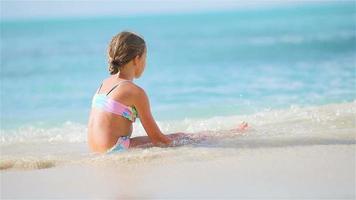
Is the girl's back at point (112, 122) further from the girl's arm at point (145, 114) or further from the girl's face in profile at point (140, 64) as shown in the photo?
the girl's face in profile at point (140, 64)

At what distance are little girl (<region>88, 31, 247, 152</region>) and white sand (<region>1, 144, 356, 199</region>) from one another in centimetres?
34

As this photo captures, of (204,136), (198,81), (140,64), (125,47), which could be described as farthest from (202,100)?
(125,47)

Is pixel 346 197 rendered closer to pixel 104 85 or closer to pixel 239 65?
pixel 104 85

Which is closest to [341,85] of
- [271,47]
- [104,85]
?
[104,85]

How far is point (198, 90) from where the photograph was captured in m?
9.99

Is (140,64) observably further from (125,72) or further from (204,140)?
(204,140)

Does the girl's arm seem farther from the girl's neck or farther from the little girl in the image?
the girl's neck

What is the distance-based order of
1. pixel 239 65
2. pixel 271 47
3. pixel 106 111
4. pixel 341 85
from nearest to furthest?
pixel 106 111, pixel 341 85, pixel 239 65, pixel 271 47

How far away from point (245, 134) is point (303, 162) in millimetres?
972

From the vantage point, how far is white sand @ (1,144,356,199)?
3.73m

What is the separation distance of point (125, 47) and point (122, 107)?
423mm

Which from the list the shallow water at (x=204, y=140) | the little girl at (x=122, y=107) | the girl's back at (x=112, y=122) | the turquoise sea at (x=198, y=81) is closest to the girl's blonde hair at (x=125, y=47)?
the little girl at (x=122, y=107)

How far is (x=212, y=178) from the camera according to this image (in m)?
3.98

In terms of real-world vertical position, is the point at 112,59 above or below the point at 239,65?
below
